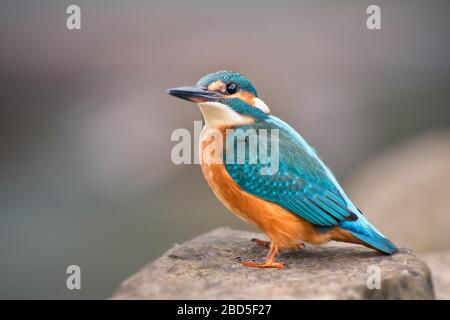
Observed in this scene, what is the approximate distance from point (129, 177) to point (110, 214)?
3.46 feet

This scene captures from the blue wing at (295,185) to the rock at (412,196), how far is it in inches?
118

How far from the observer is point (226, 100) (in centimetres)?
434

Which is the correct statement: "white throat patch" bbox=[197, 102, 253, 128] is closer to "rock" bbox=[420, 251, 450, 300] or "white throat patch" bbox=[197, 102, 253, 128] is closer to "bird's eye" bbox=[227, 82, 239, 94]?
"bird's eye" bbox=[227, 82, 239, 94]

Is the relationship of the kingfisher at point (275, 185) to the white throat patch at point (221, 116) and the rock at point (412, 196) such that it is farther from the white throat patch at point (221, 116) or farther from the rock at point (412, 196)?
the rock at point (412, 196)

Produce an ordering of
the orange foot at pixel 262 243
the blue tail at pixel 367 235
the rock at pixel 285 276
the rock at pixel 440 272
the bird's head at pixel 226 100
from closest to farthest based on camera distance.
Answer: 1. the rock at pixel 285 276
2. the blue tail at pixel 367 235
3. the bird's head at pixel 226 100
4. the orange foot at pixel 262 243
5. the rock at pixel 440 272

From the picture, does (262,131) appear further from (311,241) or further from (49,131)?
(49,131)

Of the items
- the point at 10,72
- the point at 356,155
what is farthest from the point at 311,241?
the point at 10,72

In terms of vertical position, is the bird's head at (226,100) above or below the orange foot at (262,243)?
above

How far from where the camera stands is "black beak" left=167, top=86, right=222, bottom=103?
4234 mm

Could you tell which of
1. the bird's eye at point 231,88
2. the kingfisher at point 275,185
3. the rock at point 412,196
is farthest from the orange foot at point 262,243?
the rock at point 412,196

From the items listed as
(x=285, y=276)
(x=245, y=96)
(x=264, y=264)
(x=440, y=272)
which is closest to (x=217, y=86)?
(x=245, y=96)

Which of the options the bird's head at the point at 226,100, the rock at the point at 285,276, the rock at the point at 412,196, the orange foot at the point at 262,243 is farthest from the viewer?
the rock at the point at 412,196

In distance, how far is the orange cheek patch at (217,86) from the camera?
4.34 metres

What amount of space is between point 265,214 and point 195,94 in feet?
2.72
